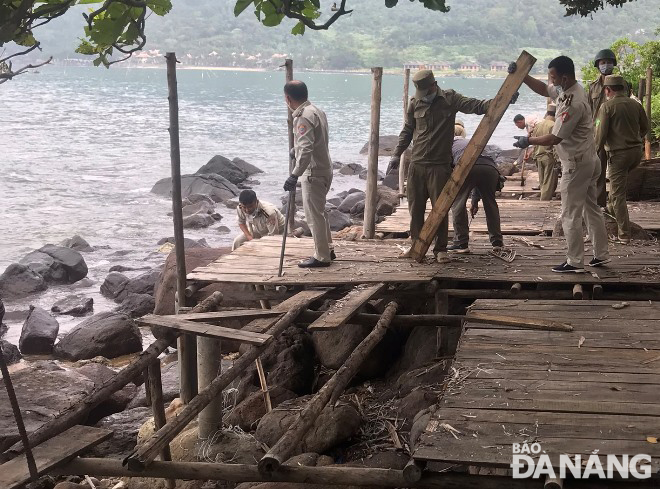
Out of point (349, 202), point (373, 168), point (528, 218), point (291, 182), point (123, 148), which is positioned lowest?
point (123, 148)

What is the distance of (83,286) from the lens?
57.7 ft

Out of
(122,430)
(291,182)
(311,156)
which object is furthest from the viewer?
(122,430)

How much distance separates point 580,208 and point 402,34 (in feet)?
253

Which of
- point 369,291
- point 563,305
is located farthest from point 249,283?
point 563,305

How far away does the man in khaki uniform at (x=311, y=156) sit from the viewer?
8.06 meters

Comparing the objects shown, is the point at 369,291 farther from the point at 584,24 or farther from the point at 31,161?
the point at 584,24

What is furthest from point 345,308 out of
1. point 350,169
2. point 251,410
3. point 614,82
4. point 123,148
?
point 123,148

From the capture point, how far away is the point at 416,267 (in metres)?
8.32

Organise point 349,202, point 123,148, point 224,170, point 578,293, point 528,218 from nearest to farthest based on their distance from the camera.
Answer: point 578,293, point 528,218, point 349,202, point 224,170, point 123,148

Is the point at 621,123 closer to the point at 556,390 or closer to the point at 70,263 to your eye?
the point at 556,390

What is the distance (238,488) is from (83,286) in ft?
40.0

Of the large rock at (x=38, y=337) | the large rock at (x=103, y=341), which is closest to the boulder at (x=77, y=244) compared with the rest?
the large rock at (x=38, y=337)

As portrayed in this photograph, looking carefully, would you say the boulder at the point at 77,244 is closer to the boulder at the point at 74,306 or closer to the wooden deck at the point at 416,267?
the boulder at the point at 74,306

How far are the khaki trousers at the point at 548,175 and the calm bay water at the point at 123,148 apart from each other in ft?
27.7
